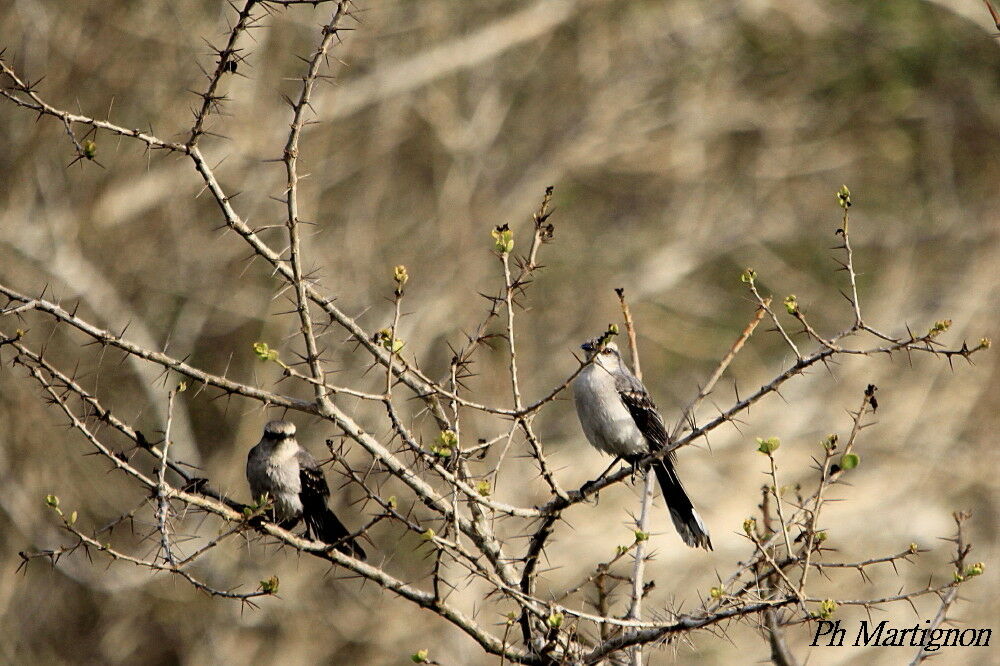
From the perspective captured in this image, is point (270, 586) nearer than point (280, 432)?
Yes

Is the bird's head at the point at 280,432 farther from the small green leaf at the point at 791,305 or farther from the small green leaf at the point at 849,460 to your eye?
the small green leaf at the point at 849,460

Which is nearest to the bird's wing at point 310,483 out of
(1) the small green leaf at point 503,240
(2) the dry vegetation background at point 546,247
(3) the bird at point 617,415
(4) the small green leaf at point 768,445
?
(3) the bird at point 617,415

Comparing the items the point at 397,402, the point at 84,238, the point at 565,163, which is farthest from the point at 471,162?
the point at 84,238

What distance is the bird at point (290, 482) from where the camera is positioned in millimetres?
6379

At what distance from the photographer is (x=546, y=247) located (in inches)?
597

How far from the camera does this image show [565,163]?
14156mm

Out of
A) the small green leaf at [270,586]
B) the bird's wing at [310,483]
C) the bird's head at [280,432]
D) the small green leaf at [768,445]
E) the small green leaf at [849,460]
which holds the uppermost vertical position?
the bird's head at [280,432]

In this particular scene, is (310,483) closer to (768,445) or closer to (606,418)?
(606,418)

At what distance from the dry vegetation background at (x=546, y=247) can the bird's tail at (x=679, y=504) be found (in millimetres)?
3085

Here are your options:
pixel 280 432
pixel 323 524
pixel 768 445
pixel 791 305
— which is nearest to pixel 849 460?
pixel 768 445

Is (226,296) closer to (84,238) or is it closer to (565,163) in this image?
(84,238)

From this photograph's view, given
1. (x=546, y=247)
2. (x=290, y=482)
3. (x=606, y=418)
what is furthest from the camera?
(x=546, y=247)

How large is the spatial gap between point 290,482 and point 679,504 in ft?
7.66

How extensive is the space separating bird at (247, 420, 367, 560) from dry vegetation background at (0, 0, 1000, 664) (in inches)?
118
